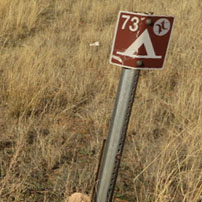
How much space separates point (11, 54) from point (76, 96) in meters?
1.20

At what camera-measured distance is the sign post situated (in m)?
1.33

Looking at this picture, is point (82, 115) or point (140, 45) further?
point (82, 115)

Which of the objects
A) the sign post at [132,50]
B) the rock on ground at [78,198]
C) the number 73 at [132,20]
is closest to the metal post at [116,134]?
the sign post at [132,50]

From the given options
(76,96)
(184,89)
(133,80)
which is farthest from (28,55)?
(133,80)

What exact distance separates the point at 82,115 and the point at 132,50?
1.78m

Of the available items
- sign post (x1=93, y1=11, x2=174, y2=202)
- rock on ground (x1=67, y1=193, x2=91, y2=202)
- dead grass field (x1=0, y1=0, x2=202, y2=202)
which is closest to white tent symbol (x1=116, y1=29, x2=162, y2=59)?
sign post (x1=93, y1=11, x2=174, y2=202)

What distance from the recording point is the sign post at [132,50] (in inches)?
52.6

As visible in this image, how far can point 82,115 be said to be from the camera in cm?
308

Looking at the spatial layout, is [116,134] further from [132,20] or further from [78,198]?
[78,198]

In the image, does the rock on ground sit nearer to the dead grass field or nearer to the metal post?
the dead grass field

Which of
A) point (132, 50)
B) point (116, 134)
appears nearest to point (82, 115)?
point (116, 134)

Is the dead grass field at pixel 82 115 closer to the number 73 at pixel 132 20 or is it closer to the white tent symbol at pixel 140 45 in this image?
the white tent symbol at pixel 140 45

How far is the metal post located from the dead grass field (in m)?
0.23

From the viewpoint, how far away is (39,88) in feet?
10.6
